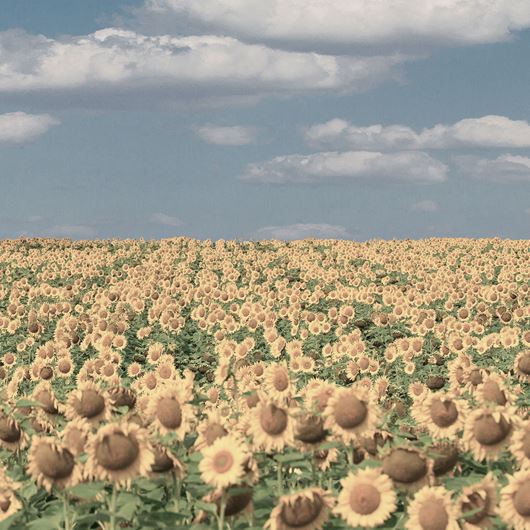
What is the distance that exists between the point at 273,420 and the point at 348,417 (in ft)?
1.63

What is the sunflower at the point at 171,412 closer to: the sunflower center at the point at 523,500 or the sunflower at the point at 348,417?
the sunflower at the point at 348,417

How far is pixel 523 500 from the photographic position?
16.0 feet

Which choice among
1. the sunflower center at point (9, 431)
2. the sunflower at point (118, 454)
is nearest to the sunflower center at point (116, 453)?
the sunflower at point (118, 454)

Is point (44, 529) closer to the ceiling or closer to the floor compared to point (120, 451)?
closer to the floor

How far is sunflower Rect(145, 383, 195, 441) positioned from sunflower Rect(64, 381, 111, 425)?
Result: 367mm

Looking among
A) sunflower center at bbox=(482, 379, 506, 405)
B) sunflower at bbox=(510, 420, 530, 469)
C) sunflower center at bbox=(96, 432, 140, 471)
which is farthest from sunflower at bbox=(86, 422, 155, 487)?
sunflower center at bbox=(482, 379, 506, 405)

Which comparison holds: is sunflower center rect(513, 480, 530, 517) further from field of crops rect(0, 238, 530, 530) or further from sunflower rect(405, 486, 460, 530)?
sunflower rect(405, 486, 460, 530)

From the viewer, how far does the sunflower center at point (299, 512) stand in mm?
4750

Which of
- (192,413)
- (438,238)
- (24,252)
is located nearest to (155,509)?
(192,413)

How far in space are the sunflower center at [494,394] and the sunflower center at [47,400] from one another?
11.0ft

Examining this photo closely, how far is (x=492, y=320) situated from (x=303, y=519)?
1687 cm

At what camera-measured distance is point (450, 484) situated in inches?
223

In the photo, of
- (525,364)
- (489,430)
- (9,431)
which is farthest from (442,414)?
(525,364)

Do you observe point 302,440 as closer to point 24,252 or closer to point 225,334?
point 225,334
